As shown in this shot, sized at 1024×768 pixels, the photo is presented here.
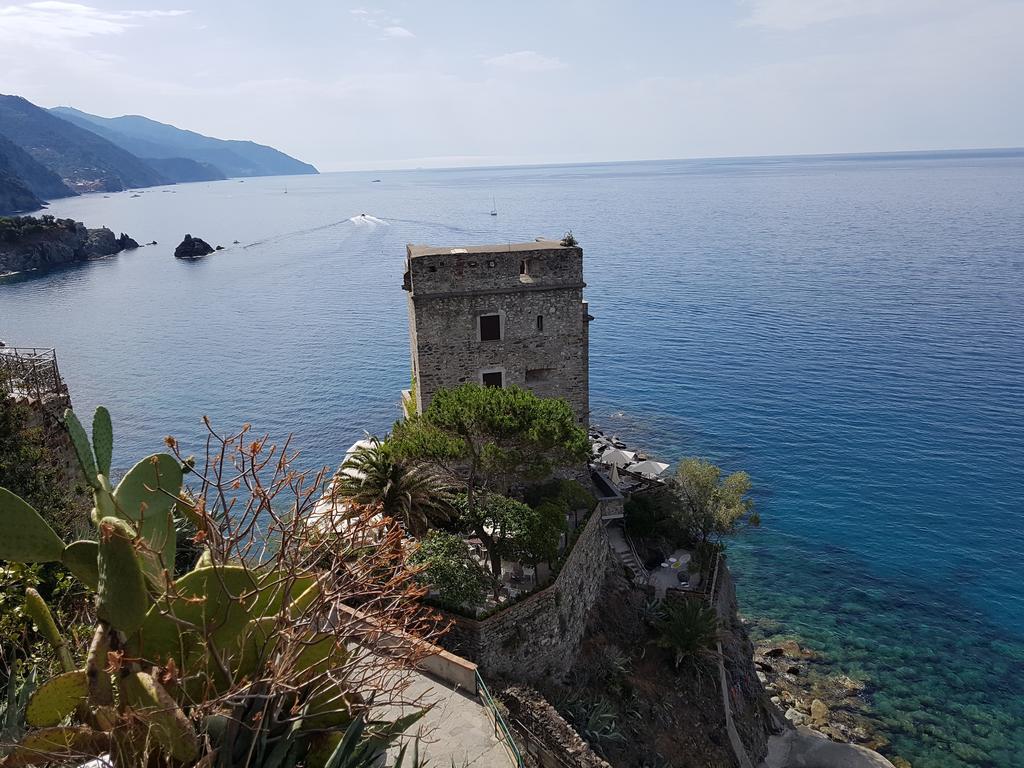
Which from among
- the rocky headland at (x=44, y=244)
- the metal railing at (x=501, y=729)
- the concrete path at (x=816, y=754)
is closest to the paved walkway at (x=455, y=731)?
the metal railing at (x=501, y=729)

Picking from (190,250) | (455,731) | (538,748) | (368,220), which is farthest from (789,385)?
(368,220)

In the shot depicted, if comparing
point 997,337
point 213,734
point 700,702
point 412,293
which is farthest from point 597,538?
point 997,337

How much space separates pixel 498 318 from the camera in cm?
2547

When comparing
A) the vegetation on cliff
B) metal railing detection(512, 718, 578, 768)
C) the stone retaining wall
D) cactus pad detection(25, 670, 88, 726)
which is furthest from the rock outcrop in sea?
cactus pad detection(25, 670, 88, 726)

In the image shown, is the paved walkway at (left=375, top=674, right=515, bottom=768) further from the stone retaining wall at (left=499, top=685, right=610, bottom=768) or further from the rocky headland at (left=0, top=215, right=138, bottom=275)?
the rocky headland at (left=0, top=215, right=138, bottom=275)

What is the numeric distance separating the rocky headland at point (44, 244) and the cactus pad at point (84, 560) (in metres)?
127

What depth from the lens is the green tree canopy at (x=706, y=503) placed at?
30969mm

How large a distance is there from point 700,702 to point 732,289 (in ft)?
242

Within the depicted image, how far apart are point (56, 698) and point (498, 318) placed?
63.1ft

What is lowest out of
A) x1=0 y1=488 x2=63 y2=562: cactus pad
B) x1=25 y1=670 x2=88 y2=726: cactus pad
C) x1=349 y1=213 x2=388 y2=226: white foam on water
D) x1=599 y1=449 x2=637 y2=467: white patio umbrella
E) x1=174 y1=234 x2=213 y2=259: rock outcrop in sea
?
x1=599 y1=449 x2=637 y2=467: white patio umbrella

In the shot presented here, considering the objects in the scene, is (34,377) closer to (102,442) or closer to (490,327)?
(102,442)

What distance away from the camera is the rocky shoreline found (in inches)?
1044

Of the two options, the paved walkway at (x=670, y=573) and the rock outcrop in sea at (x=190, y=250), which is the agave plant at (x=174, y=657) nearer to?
the paved walkway at (x=670, y=573)

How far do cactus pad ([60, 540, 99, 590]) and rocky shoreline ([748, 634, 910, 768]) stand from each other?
26.2 meters
